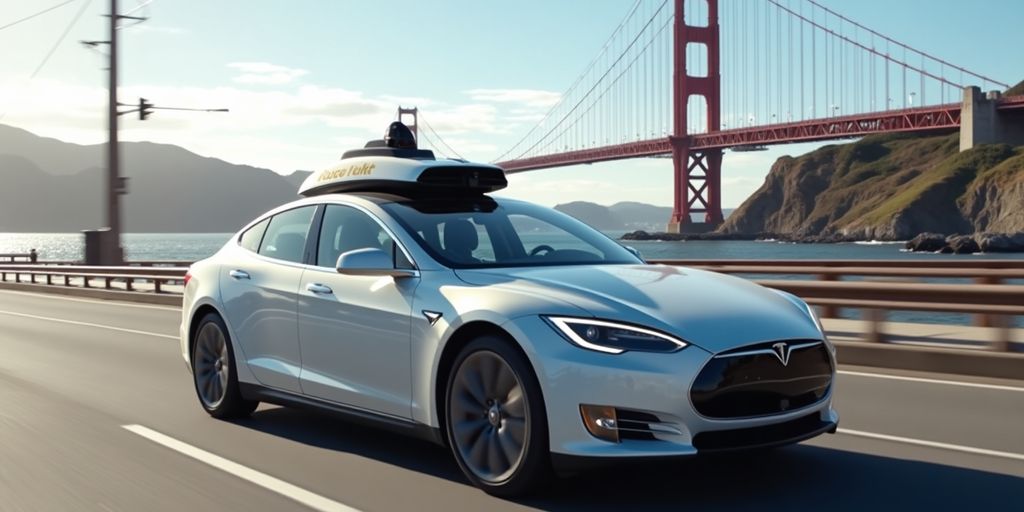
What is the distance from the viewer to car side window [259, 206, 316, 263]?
682 centimetres

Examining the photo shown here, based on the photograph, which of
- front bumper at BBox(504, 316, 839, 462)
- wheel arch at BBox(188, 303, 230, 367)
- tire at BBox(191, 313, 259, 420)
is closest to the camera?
front bumper at BBox(504, 316, 839, 462)

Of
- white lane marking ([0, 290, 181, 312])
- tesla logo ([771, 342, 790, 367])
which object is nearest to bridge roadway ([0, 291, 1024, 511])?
tesla logo ([771, 342, 790, 367])

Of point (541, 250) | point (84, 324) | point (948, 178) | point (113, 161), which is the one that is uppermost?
point (948, 178)

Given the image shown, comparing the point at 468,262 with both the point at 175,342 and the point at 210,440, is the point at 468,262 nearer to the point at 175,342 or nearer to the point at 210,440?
the point at 210,440

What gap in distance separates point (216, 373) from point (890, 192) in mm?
145356

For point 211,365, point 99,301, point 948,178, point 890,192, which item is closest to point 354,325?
point 211,365

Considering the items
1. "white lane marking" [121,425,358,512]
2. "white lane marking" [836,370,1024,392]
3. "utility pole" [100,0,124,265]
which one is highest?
"utility pole" [100,0,124,265]

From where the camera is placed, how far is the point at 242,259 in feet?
24.0

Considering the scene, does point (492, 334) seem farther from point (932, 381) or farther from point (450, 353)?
point (932, 381)

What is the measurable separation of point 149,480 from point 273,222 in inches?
82.6

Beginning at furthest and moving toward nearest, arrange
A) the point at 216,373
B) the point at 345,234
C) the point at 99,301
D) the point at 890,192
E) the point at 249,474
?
the point at 890,192
the point at 99,301
the point at 216,373
the point at 345,234
the point at 249,474

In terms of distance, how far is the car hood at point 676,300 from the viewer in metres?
4.81

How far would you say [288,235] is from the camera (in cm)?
698

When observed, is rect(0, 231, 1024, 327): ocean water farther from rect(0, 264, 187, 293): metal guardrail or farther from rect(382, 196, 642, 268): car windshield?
rect(0, 264, 187, 293): metal guardrail
